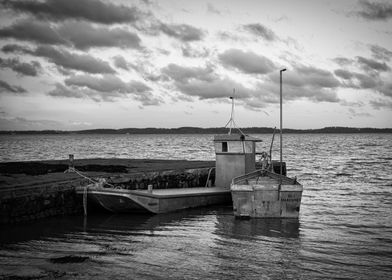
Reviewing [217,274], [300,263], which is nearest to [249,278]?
[217,274]

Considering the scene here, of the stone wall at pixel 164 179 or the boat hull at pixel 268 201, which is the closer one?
the boat hull at pixel 268 201

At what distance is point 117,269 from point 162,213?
708 cm

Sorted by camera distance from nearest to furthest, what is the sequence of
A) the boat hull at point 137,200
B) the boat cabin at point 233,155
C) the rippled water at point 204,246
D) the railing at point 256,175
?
1. the rippled water at point 204,246
2. the boat hull at point 137,200
3. the railing at point 256,175
4. the boat cabin at point 233,155

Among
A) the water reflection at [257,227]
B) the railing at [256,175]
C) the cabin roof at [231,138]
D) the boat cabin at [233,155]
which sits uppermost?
the cabin roof at [231,138]

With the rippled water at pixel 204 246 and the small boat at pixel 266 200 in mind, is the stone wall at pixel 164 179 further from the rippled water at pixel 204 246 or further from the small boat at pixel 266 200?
the small boat at pixel 266 200

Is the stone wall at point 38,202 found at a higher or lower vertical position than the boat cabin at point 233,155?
lower

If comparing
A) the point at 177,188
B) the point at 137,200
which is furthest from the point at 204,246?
the point at 177,188

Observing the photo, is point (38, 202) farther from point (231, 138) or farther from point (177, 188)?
point (231, 138)

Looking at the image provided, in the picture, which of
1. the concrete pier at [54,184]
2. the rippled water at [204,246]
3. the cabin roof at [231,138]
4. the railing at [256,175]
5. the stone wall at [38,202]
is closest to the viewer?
the rippled water at [204,246]

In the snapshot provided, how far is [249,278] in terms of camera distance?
9469 mm

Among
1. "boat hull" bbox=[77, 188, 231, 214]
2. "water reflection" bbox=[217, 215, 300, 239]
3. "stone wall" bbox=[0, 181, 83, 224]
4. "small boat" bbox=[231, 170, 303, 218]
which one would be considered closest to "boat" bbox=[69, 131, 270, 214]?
"boat hull" bbox=[77, 188, 231, 214]

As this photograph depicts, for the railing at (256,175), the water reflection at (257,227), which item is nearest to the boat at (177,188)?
the railing at (256,175)

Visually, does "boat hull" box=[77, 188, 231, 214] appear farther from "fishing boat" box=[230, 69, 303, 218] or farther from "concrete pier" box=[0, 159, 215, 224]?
"fishing boat" box=[230, 69, 303, 218]

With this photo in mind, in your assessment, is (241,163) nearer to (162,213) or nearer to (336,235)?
(162,213)
